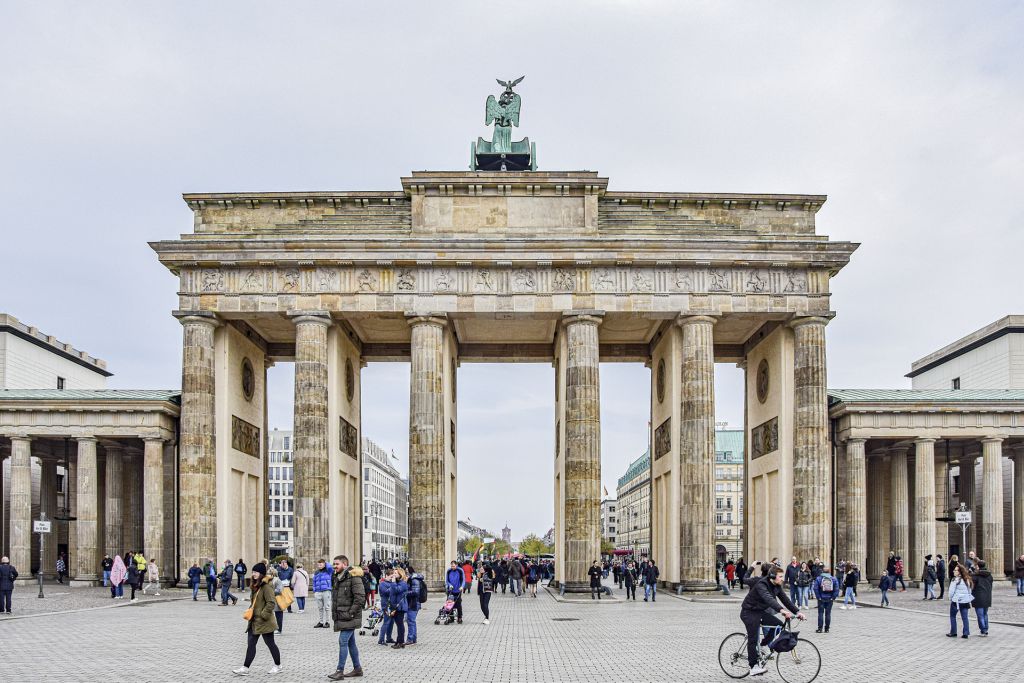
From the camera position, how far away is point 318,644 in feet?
68.7

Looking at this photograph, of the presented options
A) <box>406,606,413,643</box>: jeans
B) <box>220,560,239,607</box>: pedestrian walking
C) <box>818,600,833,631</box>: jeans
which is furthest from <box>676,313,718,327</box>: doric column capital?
<box>406,606,413,643</box>: jeans

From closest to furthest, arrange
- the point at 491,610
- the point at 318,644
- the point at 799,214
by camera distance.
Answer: the point at 318,644
the point at 491,610
the point at 799,214

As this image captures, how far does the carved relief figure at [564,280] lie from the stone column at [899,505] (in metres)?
19.2

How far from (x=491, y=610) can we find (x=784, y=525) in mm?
14876

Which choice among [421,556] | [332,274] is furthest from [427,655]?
[332,274]

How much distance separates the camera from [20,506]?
1674 inches

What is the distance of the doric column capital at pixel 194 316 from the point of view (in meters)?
40.4

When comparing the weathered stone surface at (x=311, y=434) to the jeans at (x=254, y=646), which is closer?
the jeans at (x=254, y=646)

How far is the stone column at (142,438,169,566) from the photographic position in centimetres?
4094

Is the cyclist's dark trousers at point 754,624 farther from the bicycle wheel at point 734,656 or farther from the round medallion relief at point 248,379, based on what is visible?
the round medallion relief at point 248,379

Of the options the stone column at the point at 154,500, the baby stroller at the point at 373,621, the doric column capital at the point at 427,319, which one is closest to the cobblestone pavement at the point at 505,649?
the baby stroller at the point at 373,621

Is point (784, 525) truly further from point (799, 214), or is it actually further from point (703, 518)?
point (799, 214)

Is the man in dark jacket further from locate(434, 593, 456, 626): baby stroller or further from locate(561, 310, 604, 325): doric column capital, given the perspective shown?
locate(561, 310, 604, 325): doric column capital

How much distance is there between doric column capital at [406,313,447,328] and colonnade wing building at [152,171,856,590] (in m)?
0.08
